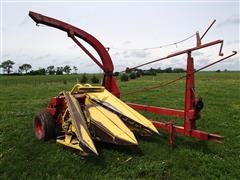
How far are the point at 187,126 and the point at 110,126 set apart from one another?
1.57m

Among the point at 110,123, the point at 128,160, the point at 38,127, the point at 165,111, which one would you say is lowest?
the point at 128,160

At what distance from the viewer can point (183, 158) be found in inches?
219

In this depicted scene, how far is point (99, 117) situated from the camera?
6047mm

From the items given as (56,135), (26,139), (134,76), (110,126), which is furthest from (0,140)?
(134,76)

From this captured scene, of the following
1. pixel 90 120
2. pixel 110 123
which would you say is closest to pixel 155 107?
pixel 110 123

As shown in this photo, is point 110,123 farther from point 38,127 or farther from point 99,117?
point 38,127

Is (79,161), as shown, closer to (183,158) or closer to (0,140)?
(183,158)

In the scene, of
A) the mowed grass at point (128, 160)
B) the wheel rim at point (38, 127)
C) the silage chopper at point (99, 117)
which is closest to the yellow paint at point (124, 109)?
the silage chopper at point (99, 117)

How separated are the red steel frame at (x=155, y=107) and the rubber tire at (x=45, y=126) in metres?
0.22

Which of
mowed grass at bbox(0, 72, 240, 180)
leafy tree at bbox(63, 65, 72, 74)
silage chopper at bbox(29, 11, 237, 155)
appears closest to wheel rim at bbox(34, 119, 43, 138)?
silage chopper at bbox(29, 11, 237, 155)

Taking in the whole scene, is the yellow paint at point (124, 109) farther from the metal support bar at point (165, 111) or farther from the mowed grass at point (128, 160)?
the metal support bar at point (165, 111)

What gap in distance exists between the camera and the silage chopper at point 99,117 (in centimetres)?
554

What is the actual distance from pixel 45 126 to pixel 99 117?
5.38ft

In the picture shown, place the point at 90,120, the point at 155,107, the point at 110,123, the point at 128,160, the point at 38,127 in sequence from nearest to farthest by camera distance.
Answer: the point at 128,160
the point at 110,123
the point at 90,120
the point at 155,107
the point at 38,127
